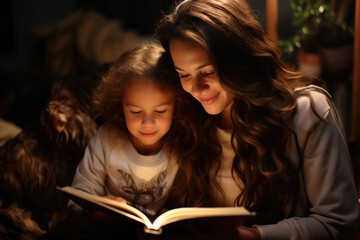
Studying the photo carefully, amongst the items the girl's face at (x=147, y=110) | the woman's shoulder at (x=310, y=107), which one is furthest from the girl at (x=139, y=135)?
the woman's shoulder at (x=310, y=107)

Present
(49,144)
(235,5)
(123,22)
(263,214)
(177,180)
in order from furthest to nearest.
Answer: (123,22), (49,144), (177,180), (263,214), (235,5)

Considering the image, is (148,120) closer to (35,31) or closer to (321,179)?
(321,179)

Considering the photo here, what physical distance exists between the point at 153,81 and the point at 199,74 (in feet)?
0.78

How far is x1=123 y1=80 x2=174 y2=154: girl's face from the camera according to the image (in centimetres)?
145

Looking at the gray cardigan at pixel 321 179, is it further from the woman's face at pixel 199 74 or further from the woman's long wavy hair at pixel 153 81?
the woman's long wavy hair at pixel 153 81

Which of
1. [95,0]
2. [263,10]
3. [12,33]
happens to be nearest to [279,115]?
[263,10]

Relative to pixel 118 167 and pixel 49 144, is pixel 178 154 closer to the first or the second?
pixel 118 167

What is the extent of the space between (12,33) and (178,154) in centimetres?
295

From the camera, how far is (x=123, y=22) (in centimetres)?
336

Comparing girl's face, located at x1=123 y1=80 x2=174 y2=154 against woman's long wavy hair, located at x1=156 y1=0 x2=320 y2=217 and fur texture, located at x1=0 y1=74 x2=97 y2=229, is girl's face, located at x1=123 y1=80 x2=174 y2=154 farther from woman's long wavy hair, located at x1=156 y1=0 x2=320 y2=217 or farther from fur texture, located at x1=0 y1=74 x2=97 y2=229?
fur texture, located at x1=0 y1=74 x2=97 y2=229

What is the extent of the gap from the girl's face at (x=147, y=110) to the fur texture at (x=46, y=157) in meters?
0.32

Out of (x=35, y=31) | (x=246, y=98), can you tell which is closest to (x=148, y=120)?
(x=246, y=98)

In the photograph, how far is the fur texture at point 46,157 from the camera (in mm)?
1650

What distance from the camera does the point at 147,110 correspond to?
57.5 inches
